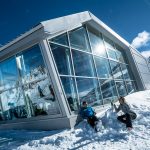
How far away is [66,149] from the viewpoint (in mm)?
5984

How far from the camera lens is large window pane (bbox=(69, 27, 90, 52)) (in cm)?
1113

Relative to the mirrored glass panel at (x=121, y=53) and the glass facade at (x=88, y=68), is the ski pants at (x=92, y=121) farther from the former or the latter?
the mirrored glass panel at (x=121, y=53)

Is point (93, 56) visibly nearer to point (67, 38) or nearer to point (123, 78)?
point (67, 38)

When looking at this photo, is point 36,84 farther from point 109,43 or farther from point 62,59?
point 109,43

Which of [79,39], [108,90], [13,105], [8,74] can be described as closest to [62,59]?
[79,39]

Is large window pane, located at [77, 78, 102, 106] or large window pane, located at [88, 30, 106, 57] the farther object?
large window pane, located at [88, 30, 106, 57]

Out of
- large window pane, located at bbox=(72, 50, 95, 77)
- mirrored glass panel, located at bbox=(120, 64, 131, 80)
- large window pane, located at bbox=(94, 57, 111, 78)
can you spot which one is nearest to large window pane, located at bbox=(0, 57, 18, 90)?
large window pane, located at bbox=(72, 50, 95, 77)

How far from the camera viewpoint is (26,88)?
9.79m

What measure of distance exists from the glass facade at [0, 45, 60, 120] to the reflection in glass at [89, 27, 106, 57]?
4866 millimetres

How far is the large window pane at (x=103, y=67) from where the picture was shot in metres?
12.7

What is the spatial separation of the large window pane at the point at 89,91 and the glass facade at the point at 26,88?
1714 millimetres

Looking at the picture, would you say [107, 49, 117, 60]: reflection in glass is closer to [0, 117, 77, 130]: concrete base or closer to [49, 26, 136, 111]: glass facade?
[49, 26, 136, 111]: glass facade

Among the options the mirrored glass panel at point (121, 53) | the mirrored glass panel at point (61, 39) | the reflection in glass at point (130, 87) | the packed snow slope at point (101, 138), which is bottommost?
the packed snow slope at point (101, 138)

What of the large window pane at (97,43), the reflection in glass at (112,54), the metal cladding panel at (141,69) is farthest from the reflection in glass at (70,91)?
the metal cladding panel at (141,69)
